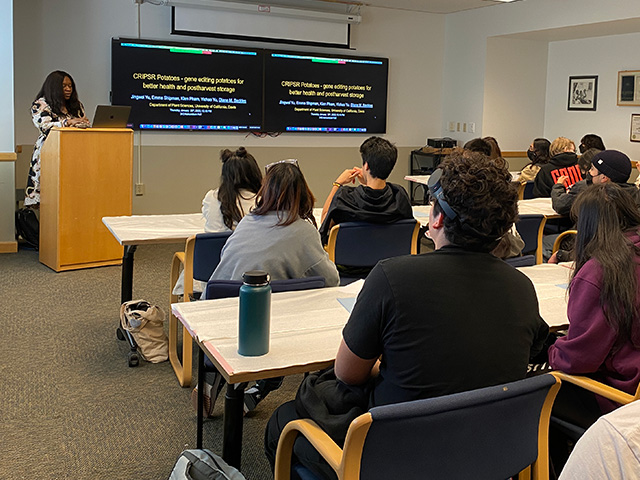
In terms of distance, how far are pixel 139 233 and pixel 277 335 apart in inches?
Result: 68.1

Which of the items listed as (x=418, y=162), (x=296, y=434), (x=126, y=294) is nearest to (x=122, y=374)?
(x=126, y=294)

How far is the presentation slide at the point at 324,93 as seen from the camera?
746 cm

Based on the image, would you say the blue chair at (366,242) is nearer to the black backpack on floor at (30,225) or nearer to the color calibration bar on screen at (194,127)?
the black backpack on floor at (30,225)

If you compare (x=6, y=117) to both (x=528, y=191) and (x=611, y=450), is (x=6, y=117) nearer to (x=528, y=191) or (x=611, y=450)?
(x=528, y=191)

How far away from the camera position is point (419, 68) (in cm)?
844

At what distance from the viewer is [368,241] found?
3600 millimetres

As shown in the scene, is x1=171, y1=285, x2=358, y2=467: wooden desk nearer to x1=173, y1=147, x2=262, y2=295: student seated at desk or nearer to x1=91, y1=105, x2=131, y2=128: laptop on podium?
x1=173, y1=147, x2=262, y2=295: student seated at desk

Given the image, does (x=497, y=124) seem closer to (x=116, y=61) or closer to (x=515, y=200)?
(x=116, y=61)

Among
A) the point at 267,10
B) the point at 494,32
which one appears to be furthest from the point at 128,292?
the point at 494,32

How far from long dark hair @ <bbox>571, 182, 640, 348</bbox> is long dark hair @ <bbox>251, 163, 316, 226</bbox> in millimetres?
1006

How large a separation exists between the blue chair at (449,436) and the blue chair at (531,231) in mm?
2693

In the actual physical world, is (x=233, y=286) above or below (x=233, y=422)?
above

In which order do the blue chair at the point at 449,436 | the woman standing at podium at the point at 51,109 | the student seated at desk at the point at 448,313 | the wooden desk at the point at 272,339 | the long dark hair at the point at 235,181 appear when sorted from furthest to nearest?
the woman standing at podium at the point at 51,109 < the long dark hair at the point at 235,181 < the wooden desk at the point at 272,339 < the student seated at desk at the point at 448,313 < the blue chair at the point at 449,436

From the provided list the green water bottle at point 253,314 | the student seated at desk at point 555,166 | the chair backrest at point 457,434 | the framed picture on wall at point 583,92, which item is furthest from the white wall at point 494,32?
the chair backrest at point 457,434
